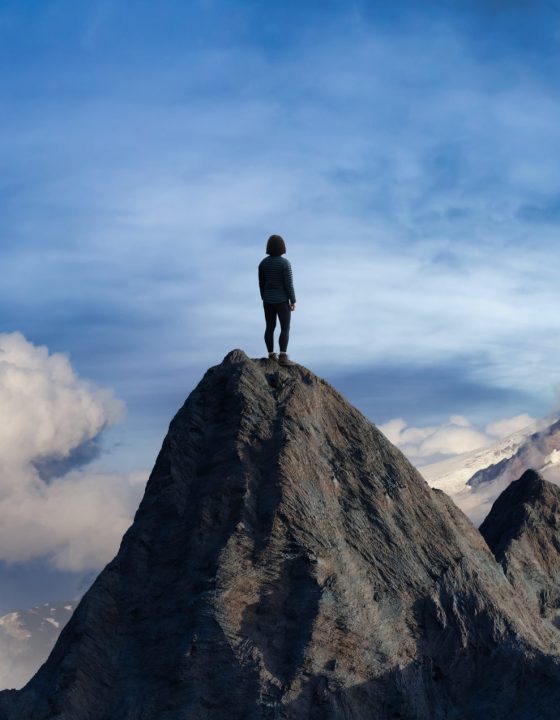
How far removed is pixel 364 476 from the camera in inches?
1089

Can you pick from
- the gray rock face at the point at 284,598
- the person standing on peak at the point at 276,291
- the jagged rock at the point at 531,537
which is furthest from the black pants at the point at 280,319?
the jagged rock at the point at 531,537

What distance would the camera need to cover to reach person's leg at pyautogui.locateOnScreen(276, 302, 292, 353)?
29.8 meters

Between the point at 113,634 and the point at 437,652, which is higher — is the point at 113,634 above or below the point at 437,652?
above

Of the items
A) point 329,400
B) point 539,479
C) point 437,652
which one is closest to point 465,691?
point 437,652

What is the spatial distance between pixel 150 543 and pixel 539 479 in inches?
702

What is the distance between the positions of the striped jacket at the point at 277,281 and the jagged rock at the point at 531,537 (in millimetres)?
10290

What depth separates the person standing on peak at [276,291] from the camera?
97.9ft

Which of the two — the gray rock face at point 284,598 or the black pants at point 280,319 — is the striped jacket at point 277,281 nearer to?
the black pants at point 280,319

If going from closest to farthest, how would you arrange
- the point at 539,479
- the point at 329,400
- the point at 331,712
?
1. the point at 331,712
2. the point at 329,400
3. the point at 539,479

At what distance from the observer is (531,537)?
36625 mm

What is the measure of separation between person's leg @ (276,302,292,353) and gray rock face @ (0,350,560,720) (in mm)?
1285

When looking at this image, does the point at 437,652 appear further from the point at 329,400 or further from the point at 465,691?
the point at 329,400

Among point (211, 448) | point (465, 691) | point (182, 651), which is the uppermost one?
point (211, 448)

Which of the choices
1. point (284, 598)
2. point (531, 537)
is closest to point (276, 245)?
point (284, 598)
